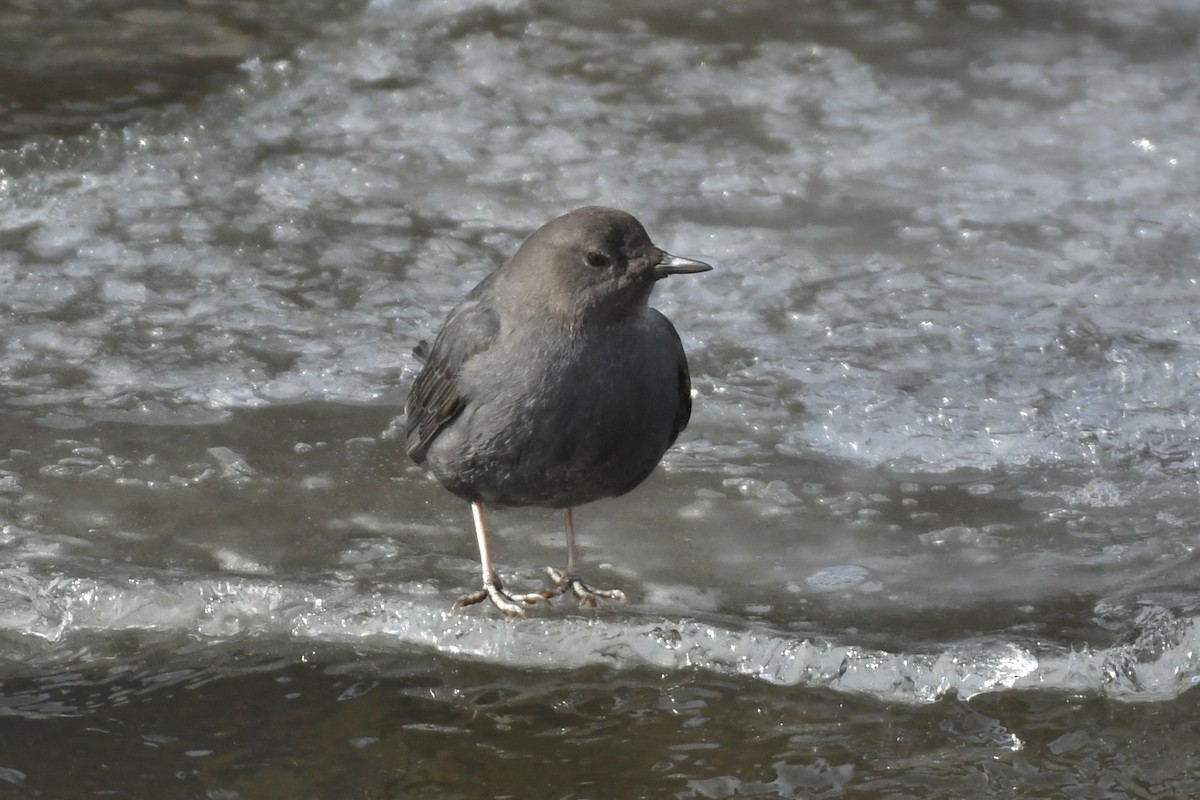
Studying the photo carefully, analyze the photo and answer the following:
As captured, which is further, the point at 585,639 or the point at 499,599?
the point at 499,599

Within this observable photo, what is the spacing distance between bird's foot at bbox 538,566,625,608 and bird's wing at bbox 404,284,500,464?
20.9 inches

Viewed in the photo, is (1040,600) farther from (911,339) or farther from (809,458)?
(911,339)

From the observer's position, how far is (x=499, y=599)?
4051 millimetres

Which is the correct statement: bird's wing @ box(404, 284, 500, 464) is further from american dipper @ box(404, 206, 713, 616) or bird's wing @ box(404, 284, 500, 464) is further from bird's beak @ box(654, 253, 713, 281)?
bird's beak @ box(654, 253, 713, 281)

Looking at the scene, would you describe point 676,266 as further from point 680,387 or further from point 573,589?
point 573,589

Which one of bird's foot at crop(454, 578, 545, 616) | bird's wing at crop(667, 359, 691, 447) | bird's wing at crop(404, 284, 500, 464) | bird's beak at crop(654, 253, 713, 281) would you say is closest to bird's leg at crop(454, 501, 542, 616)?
bird's foot at crop(454, 578, 545, 616)

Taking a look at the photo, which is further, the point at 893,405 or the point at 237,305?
the point at 237,305

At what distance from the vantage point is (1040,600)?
13.6 feet

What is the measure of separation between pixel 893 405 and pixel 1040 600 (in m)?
1.25

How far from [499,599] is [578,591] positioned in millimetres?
226

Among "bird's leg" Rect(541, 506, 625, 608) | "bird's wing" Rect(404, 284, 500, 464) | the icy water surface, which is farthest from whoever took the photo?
"bird's leg" Rect(541, 506, 625, 608)

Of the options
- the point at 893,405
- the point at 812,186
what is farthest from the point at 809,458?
the point at 812,186

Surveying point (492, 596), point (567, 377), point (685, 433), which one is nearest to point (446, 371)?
point (567, 377)

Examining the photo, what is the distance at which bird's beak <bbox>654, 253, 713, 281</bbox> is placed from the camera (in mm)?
3689
